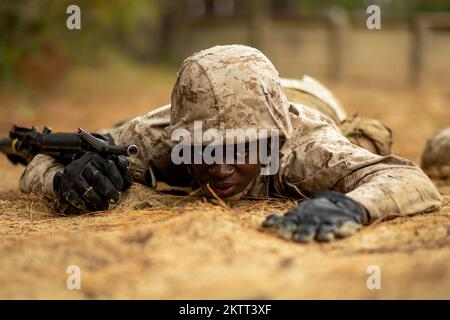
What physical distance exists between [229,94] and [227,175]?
0.36 meters

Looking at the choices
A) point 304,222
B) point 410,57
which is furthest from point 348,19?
point 304,222

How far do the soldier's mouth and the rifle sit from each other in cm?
39

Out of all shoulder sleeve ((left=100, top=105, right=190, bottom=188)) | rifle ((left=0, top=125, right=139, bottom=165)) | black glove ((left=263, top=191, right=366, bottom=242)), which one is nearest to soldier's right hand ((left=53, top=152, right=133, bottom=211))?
rifle ((left=0, top=125, right=139, bottom=165))

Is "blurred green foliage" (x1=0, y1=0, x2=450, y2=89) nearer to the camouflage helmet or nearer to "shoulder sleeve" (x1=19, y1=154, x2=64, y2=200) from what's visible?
"shoulder sleeve" (x1=19, y1=154, x2=64, y2=200)

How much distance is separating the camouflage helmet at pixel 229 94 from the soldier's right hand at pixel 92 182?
1.10 ft

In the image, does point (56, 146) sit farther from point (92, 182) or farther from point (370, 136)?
point (370, 136)

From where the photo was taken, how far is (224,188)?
326 cm

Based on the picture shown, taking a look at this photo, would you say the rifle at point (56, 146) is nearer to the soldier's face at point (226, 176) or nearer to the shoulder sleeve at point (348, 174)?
the soldier's face at point (226, 176)

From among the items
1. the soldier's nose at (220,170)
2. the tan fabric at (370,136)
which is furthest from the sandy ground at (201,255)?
the tan fabric at (370,136)

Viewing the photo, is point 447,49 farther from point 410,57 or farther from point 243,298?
point 243,298

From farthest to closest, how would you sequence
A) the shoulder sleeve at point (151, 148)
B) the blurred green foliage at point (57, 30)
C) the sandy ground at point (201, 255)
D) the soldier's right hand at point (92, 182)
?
the blurred green foliage at point (57, 30)
the shoulder sleeve at point (151, 148)
the soldier's right hand at point (92, 182)
the sandy ground at point (201, 255)

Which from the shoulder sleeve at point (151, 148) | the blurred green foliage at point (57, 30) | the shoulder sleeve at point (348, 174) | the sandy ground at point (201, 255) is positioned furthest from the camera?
the blurred green foliage at point (57, 30)

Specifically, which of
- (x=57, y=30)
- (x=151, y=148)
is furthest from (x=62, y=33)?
(x=151, y=148)

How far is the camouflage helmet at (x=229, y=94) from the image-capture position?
309 cm
